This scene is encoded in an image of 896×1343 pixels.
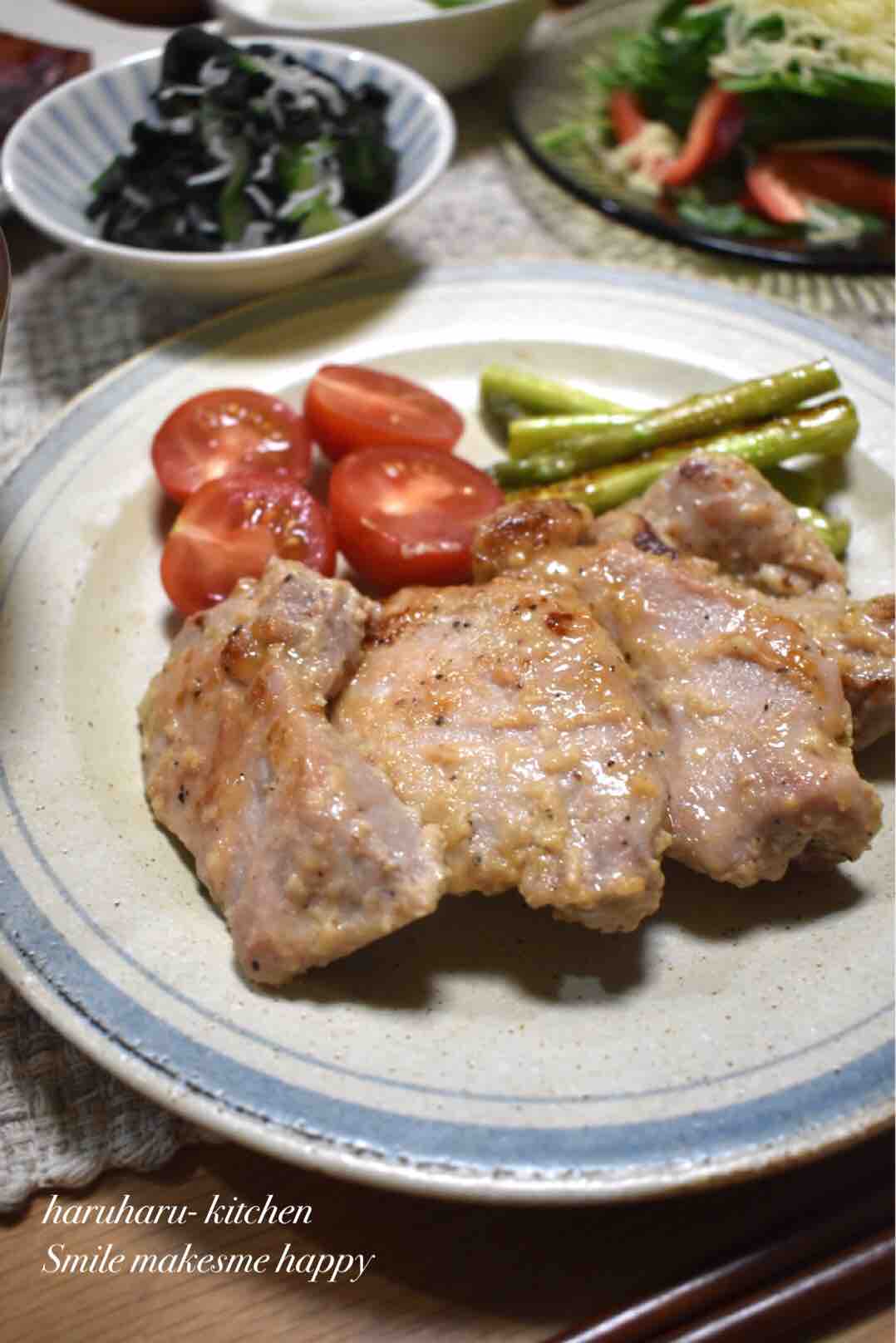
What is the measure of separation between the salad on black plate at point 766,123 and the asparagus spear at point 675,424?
1897mm

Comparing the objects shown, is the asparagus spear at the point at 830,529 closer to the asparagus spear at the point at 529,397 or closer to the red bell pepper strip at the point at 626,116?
the asparagus spear at the point at 529,397

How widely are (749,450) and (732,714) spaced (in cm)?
148

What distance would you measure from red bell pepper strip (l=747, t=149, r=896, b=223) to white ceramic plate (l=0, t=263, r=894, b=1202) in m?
2.10

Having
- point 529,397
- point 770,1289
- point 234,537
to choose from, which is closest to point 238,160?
point 529,397

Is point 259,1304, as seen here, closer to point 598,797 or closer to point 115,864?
point 115,864

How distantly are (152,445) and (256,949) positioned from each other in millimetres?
2208

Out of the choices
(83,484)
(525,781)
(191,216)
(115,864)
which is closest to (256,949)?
(115,864)

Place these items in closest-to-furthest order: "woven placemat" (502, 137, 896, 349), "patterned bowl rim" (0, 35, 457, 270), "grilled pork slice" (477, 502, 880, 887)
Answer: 1. "grilled pork slice" (477, 502, 880, 887)
2. "patterned bowl rim" (0, 35, 457, 270)
3. "woven placemat" (502, 137, 896, 349)

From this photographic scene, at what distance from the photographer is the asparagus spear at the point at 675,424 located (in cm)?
426

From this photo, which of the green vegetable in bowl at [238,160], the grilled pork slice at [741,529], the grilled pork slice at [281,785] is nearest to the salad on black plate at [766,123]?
the green vegetable in bowl at [238,160]

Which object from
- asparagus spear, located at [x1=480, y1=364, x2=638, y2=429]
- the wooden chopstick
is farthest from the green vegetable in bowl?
the wooden chopstick

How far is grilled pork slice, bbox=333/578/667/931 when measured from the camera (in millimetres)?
2836

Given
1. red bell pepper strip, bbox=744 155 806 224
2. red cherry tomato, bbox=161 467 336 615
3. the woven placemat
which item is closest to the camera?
red cherry tomato, bbox=161 467 336 615

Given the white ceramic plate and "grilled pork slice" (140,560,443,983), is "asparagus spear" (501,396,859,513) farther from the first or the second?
"grilled pork slice" (140,560,443,983)
